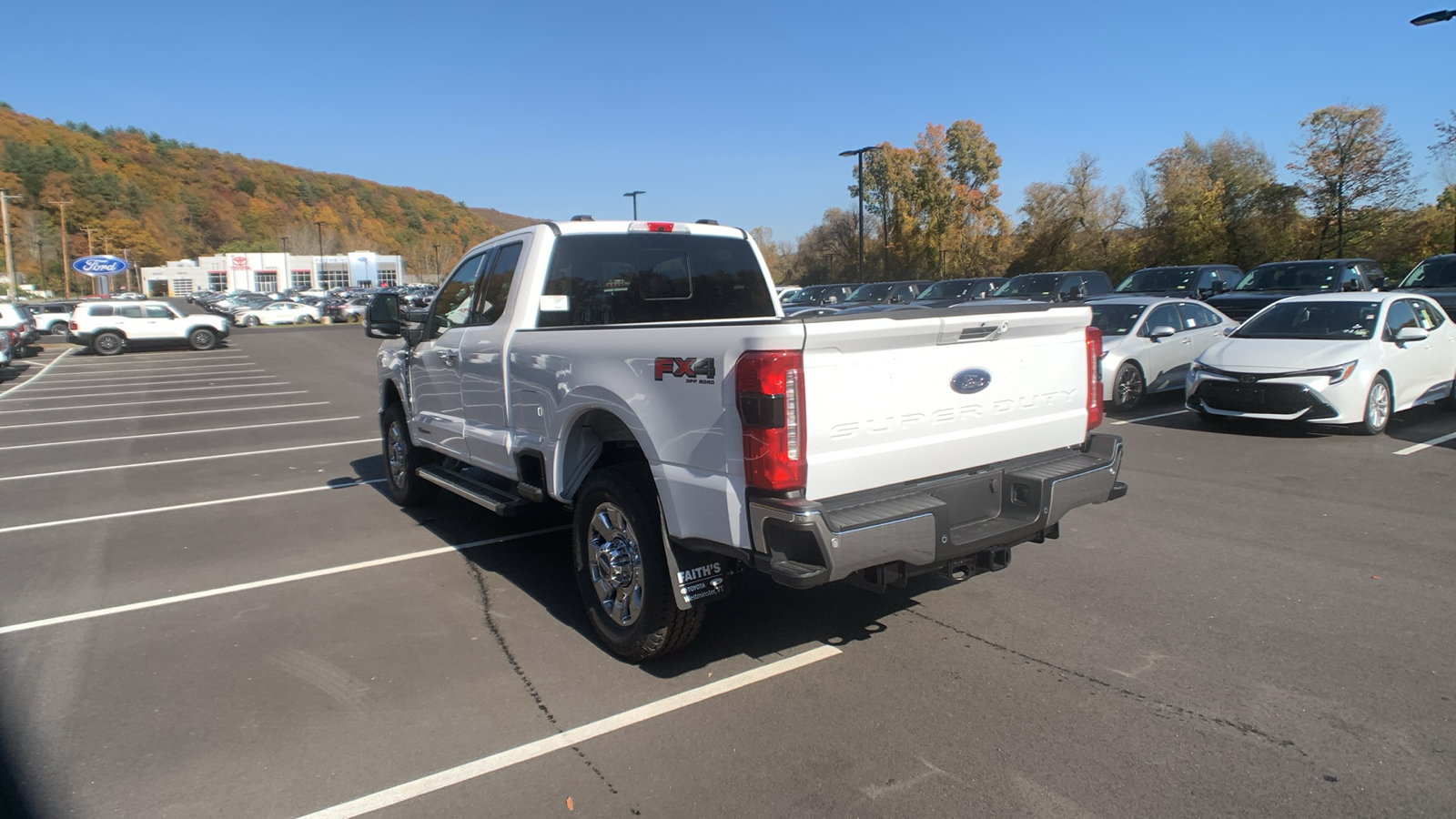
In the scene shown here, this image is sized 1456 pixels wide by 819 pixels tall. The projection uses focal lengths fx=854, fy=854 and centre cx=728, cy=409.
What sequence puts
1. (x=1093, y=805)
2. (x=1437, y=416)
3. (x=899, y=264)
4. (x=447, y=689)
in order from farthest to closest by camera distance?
1. (x=899, y=264)
2. (x=1437, y=416)
3. (x=447, y=689)
4. (x=1093, y=805)

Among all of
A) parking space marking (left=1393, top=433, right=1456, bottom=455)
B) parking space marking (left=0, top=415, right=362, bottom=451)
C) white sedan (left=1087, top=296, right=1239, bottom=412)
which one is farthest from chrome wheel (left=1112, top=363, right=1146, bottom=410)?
parking space marking (left=0, top=415, right=362, bottom=451)

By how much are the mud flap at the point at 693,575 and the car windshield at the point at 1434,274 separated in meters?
16.3

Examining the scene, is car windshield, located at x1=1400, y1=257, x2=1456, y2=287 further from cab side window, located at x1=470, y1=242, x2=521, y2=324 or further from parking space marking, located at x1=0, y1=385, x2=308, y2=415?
parking space marking, located at x1=0, y1=385, x2=308, y2=415

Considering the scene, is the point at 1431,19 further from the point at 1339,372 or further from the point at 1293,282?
the point at 1339,372

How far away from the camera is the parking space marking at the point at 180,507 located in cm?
718

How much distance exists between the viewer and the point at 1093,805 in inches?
112

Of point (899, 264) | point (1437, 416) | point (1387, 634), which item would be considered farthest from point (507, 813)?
point (899, 264)

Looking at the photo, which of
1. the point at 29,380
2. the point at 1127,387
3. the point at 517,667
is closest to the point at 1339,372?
the point at 1127,387

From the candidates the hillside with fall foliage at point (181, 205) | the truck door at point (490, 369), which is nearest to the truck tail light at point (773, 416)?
the truck door at point (490, 369)

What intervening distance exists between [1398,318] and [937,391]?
9.47 m

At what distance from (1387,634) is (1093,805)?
2.39 m

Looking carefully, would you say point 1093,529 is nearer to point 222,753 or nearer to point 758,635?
point 758,635

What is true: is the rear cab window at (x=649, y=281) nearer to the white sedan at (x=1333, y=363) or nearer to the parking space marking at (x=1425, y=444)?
the white sedan at (x=1333, y=363)

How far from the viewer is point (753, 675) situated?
155 inches
